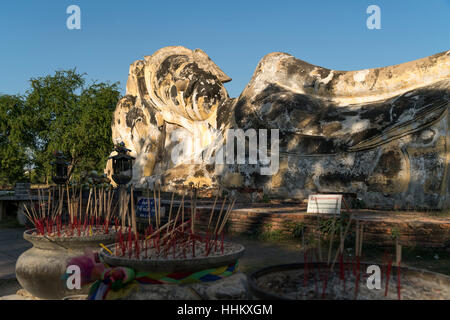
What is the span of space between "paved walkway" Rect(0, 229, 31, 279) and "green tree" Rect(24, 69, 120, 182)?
15302 mm

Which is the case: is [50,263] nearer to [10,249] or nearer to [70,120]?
[10,249]

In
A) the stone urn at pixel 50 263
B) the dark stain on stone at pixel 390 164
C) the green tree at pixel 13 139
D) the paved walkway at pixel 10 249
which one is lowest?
the paved walkway at pixel 10 249

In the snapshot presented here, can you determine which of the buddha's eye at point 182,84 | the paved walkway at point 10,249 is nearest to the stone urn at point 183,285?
the paved walkway at point 10,249

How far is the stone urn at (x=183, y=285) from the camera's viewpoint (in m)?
2.11

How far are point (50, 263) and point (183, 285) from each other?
168 centimetres

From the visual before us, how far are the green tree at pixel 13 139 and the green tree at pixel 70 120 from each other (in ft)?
1.45

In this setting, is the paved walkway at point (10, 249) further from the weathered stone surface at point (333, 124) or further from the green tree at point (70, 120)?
the green tree at point (70, 120)

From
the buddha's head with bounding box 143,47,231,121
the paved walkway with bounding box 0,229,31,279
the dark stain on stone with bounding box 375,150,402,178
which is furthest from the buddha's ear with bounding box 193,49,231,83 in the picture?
the paved walkway with bounding box 0,229,31,279

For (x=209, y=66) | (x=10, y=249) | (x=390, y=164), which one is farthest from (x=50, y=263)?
(x=209, y=66)

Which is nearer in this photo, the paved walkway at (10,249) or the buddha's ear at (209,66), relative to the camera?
the paved walkway at (10,249)

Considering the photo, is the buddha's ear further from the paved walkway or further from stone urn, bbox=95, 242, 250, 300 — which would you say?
stone urn, bbox=95, 242, 250, 300

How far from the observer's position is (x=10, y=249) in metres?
6.29
